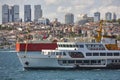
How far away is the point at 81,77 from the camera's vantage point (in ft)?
234

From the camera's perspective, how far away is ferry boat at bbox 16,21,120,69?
8088 cm

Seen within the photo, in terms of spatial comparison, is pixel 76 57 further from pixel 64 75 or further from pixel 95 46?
pixel 64 75

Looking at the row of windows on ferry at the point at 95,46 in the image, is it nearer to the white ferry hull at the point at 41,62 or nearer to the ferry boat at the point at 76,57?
the ferry boat at the point at 76,57

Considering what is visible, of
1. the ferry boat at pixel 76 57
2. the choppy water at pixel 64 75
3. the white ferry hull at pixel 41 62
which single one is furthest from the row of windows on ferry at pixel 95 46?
the choppy water at pixel 64 75

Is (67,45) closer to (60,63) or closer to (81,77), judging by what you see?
(60,63)

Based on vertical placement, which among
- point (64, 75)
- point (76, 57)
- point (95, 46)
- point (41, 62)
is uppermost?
point (95, 46)

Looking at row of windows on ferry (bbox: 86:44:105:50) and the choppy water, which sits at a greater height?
row of windows on ferry (bbox: 86:44:105:50)

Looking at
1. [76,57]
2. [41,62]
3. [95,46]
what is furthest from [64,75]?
[95,46]

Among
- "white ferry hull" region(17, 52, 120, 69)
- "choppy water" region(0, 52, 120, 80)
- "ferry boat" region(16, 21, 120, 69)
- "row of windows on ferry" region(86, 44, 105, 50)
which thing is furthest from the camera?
"row of windows on ferry" region(86, 44, 105, 50)

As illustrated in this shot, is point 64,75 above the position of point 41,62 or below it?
below

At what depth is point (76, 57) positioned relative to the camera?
268ft

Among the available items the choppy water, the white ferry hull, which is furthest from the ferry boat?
the choppy water

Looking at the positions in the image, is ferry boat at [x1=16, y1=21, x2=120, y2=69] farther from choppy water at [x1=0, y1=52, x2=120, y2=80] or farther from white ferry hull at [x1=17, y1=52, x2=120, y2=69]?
choppy water at [x1=0, y1=52, x2=120, y2=80]

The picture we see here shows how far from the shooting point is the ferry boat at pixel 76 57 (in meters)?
80.9
